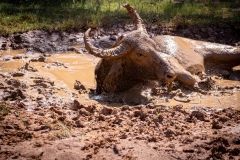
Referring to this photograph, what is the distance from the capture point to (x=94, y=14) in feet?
35.3

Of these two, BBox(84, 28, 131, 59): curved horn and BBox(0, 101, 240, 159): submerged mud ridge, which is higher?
BBox(84, 28, 131, 59): curved horn

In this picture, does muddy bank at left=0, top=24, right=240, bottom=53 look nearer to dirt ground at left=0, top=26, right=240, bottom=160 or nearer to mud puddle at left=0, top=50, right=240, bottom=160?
dirt ground at left=0, top=26, right=240, bottom=160

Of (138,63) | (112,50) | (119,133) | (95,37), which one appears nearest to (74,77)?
(112,50)

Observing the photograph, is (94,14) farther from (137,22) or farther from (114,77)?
(114,77)

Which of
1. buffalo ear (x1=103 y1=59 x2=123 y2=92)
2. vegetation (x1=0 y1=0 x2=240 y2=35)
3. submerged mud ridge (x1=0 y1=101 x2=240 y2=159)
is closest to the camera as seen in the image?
submerged mud ridge (x1=0 y1=101 x2=240 y2=159)

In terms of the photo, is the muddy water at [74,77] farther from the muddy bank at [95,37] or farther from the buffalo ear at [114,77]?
the muddy bank at [95,37]

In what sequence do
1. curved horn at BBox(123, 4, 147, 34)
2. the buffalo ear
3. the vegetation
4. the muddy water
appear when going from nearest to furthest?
the muddy water
the buffalo ear
curved horn at BBox(123, 4, 147, 34)
the vegetation

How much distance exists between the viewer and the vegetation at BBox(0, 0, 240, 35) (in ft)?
32.0

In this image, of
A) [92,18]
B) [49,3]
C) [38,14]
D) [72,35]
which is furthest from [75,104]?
[49,3]

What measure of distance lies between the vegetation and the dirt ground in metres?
2.85

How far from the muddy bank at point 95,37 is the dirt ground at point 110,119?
1.70 m

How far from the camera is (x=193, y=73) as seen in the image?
7.00 m

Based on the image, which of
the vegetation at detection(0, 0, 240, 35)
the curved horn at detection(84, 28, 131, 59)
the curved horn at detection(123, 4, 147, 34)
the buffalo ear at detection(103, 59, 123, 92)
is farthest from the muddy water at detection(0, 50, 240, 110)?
the vegetation at detection(0, 0, 240, 35)

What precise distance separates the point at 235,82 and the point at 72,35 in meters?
4.39
